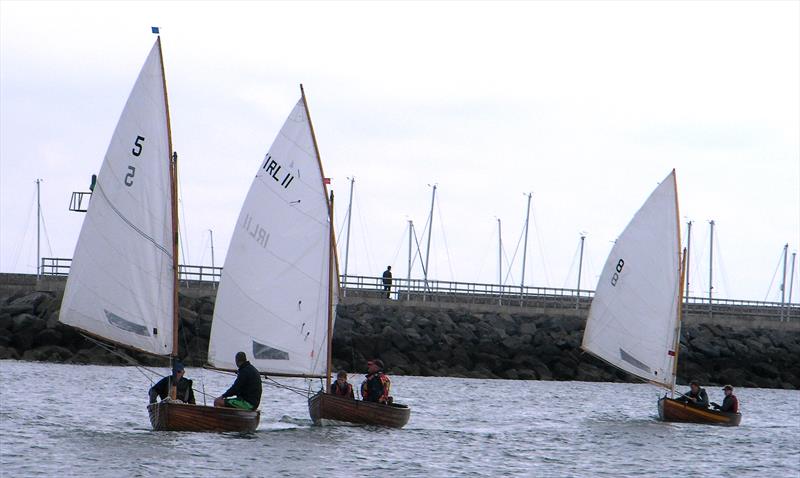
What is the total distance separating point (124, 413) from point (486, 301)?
3316 cm

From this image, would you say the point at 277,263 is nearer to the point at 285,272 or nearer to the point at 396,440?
the point at 285,272

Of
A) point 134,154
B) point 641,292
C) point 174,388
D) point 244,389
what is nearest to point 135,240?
point 134,154

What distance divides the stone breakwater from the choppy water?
591cm

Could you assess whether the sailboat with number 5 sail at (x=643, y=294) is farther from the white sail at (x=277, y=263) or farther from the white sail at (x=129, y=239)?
the white sail at (x=129, y=239)

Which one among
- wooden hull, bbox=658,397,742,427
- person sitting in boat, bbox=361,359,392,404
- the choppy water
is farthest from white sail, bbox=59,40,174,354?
wooden hull, bbox=658,397,742,427

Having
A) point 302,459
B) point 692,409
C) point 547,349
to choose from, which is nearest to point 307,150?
point 302,459

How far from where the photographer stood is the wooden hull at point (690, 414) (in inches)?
1457

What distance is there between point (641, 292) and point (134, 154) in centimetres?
1801

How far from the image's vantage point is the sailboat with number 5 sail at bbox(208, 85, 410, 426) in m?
29.1

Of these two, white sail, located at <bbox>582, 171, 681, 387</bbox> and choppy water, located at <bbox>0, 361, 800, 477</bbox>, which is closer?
choppy water, located at <bbox>0, 361, 800, 477</bbox>

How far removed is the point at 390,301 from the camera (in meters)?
60.2

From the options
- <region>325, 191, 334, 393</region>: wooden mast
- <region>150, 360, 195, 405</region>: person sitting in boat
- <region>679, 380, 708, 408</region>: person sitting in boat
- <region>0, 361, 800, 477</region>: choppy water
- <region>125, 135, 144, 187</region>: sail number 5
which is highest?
<region>125, 135, 144, 187</region>: sail number 5

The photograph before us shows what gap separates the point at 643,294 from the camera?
4009cm

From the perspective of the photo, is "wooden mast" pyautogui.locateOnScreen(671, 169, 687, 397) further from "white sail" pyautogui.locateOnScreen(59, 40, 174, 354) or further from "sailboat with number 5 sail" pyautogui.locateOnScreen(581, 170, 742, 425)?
"white sail" pyautogui.locateOnScreen(59, 40, 174, 354)
